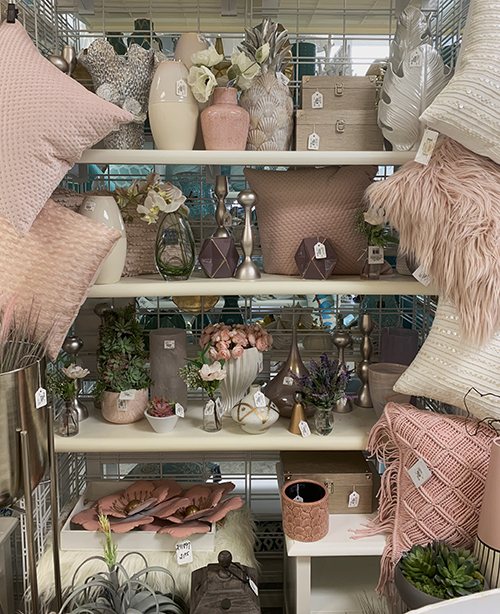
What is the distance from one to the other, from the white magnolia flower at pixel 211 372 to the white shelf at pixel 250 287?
0.64 ft

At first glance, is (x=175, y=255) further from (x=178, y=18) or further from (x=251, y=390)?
(x=178, y=18)

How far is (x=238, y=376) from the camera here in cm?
172

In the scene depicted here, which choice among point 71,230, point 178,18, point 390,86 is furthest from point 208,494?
point 178,18

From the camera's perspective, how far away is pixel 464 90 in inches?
53.3

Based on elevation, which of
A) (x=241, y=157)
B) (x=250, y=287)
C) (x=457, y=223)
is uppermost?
(x=241, y=157)

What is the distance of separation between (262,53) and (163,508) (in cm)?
126

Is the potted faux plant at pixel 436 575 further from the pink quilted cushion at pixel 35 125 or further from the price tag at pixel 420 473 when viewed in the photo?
the pink quilted cushion at pixel 35 125

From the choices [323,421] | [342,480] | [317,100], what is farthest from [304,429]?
[317,100]

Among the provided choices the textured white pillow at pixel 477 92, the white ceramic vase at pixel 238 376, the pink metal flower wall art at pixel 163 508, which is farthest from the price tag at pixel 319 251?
the pink metal flower wall art at pixel 163 508

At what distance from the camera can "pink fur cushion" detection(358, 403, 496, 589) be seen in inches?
58.7

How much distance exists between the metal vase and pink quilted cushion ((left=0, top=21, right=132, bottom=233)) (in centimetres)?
34

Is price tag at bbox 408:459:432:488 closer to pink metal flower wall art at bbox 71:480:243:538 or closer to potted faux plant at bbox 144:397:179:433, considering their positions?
pink metal flower wall art at bbox 71:480:243:538

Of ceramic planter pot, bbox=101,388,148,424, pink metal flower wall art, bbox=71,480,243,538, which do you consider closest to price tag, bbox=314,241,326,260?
ceramic planter pot, bbox=101,388,148,424

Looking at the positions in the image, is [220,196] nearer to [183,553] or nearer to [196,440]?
[196,440]
